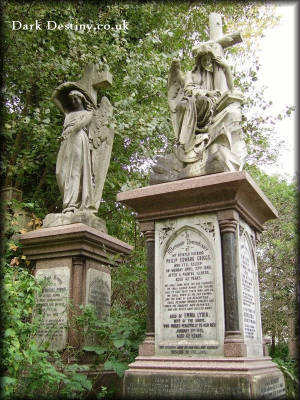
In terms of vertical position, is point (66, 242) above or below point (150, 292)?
above

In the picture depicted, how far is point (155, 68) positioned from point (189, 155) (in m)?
4.59

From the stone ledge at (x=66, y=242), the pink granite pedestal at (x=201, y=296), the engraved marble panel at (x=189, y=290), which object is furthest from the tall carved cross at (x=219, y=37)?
the stone ledge at (x=66, y=242)

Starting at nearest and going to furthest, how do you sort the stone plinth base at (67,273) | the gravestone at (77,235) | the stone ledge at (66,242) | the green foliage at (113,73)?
the stone plinth base at (67,273) → the gravestone at (77,235) → the stone ledge at (66,242) → the green foliage at (113,73)

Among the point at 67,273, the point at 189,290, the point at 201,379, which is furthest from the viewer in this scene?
the point at 67,273

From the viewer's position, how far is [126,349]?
19.2 ft

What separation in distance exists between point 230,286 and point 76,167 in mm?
3852

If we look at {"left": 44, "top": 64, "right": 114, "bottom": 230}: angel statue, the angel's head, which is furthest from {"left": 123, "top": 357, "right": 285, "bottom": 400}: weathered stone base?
the angel's head

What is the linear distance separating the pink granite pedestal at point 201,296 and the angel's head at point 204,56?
216cm

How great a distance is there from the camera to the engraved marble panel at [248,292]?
4.89 m

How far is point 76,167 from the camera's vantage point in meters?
7.54

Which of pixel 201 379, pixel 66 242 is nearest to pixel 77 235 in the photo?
pixel 66 242

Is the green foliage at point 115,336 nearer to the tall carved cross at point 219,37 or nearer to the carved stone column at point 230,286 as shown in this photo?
the carved stone column at point 230,286

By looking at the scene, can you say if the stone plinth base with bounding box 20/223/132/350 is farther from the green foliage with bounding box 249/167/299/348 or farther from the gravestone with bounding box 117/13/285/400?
the green foliage with bounding box 249/167/299/348

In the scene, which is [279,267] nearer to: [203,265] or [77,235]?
[77,235]
